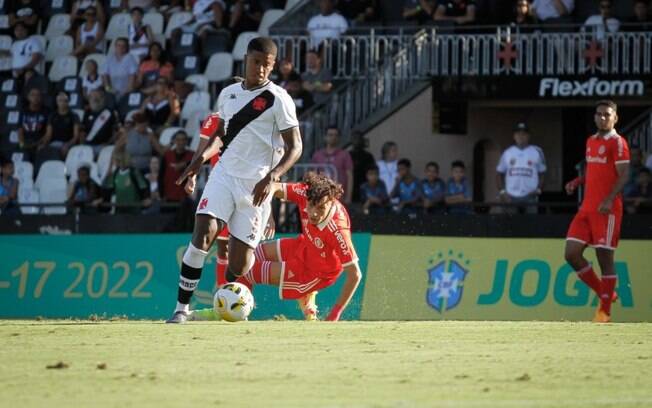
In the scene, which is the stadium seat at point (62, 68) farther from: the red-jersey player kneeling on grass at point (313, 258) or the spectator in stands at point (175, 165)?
the red-jersey player kneeling on grass at point (313, 258)

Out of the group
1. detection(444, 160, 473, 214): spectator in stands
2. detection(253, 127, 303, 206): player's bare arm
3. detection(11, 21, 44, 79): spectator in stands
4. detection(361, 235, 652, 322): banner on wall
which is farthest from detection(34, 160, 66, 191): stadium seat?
detection(253, 127, 303, 206): player's bare arm

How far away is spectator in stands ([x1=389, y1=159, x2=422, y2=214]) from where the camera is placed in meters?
22.5

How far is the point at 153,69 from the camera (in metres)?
27.3

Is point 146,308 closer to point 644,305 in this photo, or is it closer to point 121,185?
point 121,185

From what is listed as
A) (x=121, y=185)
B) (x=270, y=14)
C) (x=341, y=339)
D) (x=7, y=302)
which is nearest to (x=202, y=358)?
(x=341, y=339)

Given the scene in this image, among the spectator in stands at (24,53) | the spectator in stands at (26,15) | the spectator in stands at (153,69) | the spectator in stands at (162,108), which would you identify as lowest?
the spectator in stands at (162,108)

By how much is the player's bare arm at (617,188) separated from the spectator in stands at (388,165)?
21.3ft

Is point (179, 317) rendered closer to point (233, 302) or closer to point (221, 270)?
point (233, 302)

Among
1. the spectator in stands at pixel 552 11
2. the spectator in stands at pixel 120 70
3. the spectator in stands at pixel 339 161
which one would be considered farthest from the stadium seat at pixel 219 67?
the spectator in stands at pixel 552 11

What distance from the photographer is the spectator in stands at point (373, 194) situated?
22453mm

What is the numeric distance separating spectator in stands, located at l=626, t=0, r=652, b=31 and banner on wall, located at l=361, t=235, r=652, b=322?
521cm

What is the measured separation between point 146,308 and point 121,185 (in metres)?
3.71

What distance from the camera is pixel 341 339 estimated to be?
1198 cm

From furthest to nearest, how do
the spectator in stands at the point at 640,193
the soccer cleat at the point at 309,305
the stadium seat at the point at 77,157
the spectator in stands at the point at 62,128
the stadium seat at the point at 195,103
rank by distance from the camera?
the spectator in stands at the point at 62,128
the stadium seat at the point at 77,157
the stadium seat at the point at 195,103
the spectator in stands at the point at 640,193
the soccer cleat at the point at 309,305
